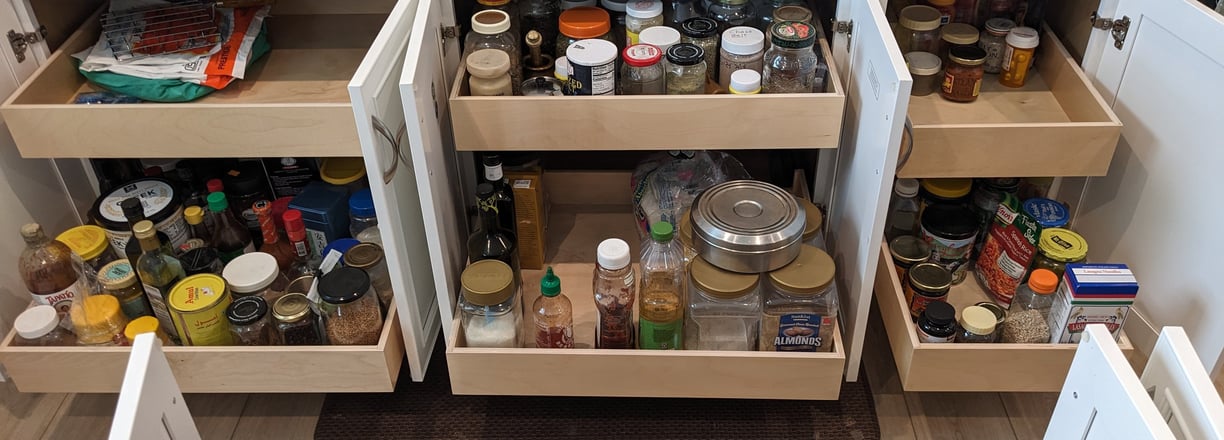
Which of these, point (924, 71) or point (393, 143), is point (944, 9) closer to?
point (924, 71)

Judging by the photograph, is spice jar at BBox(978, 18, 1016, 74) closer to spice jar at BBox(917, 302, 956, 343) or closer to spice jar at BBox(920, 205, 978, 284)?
spice jar at BBox(920, 205, 978, 284)

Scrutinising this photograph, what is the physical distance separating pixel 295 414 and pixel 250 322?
11.3 inches

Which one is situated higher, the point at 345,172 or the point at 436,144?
the point at 436,144

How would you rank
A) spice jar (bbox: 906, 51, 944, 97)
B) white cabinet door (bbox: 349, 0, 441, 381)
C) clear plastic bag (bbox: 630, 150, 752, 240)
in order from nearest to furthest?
white cabinet door (bbox: 349, 0, 441, 381), spice jar (bbox: 906, 51, 944, 97), clear plastic bag (bbox: 630, 150, 752, 240)

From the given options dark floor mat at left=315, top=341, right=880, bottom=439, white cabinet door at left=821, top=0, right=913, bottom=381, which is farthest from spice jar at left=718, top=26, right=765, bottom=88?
dark floor mat at left=315, top=341, right=880, bottom=439

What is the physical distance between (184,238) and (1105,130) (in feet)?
4.80

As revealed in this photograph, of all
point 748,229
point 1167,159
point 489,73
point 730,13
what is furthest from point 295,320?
point 1167,159

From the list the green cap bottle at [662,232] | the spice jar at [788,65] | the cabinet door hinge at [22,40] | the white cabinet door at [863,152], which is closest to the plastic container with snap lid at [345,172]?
the cabinet door hinge at [22,40]

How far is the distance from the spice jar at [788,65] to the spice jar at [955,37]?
294 mm

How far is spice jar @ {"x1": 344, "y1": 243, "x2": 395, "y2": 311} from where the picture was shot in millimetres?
1438

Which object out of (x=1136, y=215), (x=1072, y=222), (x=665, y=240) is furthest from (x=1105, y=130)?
(x=665, y=240)

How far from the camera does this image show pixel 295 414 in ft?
5.20

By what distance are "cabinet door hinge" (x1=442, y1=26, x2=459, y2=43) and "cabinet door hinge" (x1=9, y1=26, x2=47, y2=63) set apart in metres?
0.63

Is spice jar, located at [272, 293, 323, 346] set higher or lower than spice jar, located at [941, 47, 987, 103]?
lower
